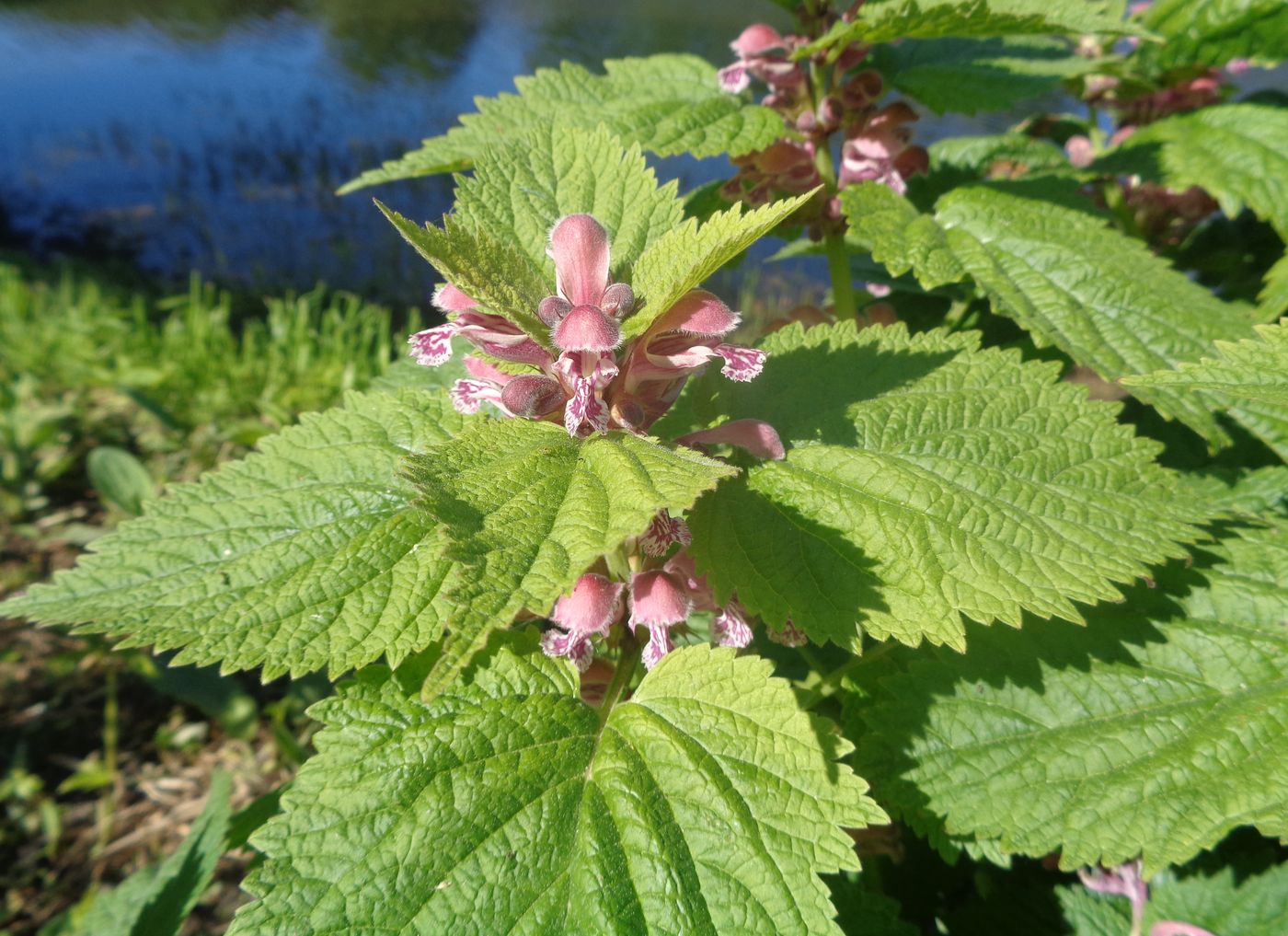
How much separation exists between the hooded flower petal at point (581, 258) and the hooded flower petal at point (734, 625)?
0.41m

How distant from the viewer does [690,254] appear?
98 centimetres

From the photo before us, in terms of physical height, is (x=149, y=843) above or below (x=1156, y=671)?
below

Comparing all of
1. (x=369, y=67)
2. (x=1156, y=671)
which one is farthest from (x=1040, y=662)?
(x=369, y=67)

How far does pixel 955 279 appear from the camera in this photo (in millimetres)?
1425

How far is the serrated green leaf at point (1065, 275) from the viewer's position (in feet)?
4.54

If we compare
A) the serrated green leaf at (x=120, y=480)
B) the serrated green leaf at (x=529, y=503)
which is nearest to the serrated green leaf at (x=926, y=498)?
the serrated green leaf at (x=529, y=503)

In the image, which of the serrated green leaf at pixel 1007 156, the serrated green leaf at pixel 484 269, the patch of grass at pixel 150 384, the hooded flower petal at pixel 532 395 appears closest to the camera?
the serrated green leaf at pixel 484 269

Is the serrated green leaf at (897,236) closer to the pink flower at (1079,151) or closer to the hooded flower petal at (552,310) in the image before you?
the hooded flower petal at (552,310)

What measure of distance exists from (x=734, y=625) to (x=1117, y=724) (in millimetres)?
502

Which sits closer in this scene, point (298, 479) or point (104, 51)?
point (298, 479)

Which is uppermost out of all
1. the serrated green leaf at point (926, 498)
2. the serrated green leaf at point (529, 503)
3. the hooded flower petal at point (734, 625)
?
the serrated green leaf at point (529, 503)

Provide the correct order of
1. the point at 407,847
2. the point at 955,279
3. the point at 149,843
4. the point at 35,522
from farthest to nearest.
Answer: the point at 35,522 → the point at 149,843 → the point at 955,279 → the point at 407,847

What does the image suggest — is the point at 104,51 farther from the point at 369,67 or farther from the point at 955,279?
the point at 955,279

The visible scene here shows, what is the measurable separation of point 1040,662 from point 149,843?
8.40ft
